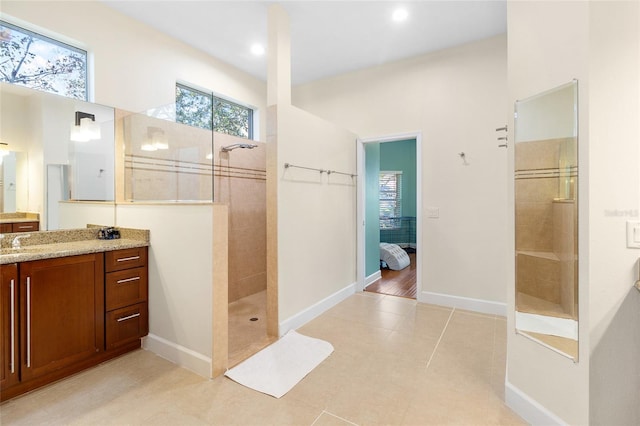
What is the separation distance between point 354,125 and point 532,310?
10.4ft

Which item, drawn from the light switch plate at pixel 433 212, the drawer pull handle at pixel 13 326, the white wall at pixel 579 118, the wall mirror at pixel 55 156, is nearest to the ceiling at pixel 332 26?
the wall mirror at pixel 55 156

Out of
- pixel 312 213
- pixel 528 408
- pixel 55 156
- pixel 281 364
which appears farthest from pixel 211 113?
pixel 528 408

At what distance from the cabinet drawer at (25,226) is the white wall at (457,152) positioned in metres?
3.66

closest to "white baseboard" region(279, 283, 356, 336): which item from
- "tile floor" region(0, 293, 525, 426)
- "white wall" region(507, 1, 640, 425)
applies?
"tile floor" region(0, 293, 525, 426)

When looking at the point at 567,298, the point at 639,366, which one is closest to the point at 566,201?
the point at 567,298

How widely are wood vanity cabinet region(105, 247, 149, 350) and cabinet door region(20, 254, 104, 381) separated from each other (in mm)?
60

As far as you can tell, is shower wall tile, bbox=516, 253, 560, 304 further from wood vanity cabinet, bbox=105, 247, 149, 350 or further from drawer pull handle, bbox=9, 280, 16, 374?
drawer pull handle, bbox=9, 280, 16, 374

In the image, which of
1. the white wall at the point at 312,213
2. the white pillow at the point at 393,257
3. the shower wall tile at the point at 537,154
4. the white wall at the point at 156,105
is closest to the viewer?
the shower wall tile at the point at 537,154

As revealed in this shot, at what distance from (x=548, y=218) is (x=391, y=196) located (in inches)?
230

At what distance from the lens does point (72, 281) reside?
2.08 meters

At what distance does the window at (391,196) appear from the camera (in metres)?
7.45

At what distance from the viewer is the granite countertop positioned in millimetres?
1932

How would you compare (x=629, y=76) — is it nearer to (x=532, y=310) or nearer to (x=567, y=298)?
(x=567, y=298)

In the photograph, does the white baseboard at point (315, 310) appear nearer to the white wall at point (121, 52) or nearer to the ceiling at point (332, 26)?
the white wall at point (121, 52)
